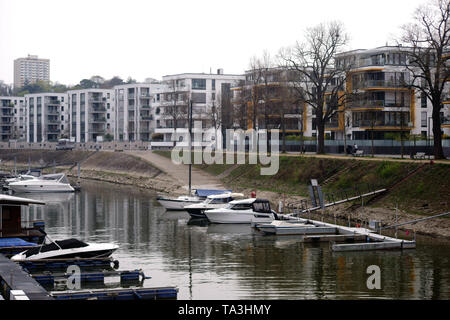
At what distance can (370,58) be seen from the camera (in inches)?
3853

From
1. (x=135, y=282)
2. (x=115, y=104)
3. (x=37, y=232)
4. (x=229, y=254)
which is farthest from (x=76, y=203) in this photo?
(x=115, y=104)

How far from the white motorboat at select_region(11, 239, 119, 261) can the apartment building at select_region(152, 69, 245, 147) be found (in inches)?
3359

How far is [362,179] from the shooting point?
201ft

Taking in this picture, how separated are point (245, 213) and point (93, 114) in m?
124

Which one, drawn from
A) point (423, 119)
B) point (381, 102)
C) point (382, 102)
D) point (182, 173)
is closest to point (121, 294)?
point (182, 173)

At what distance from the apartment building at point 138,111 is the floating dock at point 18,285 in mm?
121916

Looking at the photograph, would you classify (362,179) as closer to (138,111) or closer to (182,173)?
(182,173)

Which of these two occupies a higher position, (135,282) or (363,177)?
(363,177)

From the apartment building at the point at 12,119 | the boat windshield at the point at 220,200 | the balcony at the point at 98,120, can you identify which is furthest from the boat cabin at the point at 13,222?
the apartment building at the point at 12,119

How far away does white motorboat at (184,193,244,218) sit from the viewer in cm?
5772
